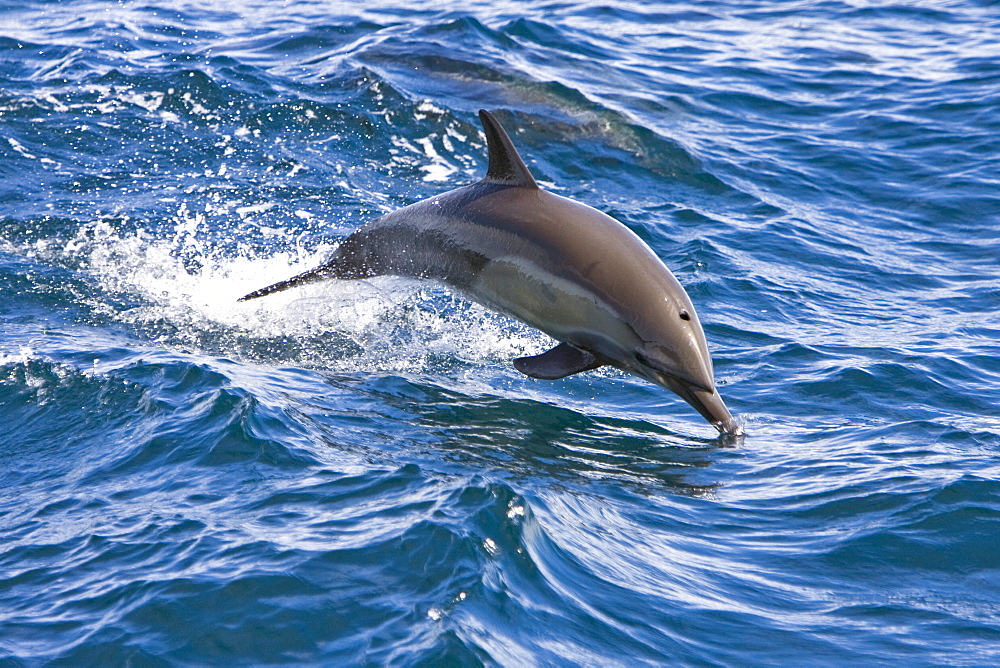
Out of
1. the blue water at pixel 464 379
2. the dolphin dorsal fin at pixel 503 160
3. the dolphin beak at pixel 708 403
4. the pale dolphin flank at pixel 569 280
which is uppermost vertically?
the dolphin dorsal fin at pixel 503 160

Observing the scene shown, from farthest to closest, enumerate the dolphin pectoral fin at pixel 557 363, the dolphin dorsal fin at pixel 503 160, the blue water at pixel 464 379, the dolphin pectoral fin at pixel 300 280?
the dolphin pectoral fin at pixel 300 280, the dolphin dorsal fin at pixel 503 160, the dolphin pectoral fin at pixel 557 363, the blue water at pixel 464 379

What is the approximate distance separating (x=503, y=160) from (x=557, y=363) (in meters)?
1.47

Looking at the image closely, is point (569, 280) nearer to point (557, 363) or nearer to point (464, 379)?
point (557, 363)

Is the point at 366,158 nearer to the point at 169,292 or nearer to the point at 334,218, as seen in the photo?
the point at 334,218

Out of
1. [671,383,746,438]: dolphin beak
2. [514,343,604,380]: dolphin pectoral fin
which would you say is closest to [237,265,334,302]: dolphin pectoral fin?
[514,343,604,380]: dolphin pectoral fin

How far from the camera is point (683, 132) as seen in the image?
625 inches

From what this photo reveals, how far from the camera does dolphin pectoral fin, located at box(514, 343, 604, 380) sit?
740 centimetres

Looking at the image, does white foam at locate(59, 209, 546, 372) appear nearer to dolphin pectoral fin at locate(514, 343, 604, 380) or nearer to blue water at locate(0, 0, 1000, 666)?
blue water at locate(0, 0, 1000, 666)

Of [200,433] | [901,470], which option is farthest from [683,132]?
[200,433]

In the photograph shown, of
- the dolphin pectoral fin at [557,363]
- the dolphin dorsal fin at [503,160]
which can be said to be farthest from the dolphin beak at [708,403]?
the dolphin dorsal fin at [503,160]

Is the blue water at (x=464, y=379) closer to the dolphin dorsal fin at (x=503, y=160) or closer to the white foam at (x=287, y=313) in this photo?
the white foam at (x=287, y=313)

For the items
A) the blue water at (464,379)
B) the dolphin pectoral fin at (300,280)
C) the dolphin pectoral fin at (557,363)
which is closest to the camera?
the blue water at (464,379)

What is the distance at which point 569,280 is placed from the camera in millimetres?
7418

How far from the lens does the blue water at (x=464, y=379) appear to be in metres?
5.49
